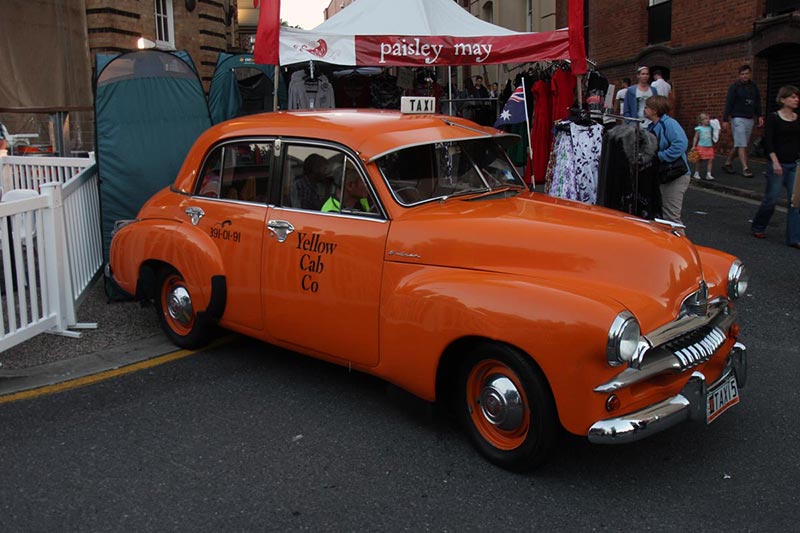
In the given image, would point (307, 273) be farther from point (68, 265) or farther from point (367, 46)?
point (367, 46)

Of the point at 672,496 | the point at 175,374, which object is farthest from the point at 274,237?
the point at 672,496

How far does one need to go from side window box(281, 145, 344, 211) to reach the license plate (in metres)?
2.45

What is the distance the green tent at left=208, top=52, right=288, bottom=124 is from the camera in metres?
10.3

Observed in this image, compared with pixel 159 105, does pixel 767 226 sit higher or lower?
lower

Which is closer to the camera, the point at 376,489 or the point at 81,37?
the point at 376,489

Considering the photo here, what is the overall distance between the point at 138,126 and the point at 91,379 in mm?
3312

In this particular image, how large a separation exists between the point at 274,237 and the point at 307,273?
Result: 1.31 ft

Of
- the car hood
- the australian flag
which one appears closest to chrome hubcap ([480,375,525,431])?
the car hood

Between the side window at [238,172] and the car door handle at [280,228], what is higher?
the side window at [238,172]

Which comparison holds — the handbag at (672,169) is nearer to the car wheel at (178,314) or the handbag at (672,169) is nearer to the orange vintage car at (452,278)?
the orange vintage car at (452,278)

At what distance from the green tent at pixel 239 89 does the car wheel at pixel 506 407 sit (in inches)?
272

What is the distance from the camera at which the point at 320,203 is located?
4656 millimetres

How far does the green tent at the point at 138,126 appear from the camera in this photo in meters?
7.35

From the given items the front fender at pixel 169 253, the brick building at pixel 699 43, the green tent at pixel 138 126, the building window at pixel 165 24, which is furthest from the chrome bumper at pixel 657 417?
the building window at pixel 165 24
